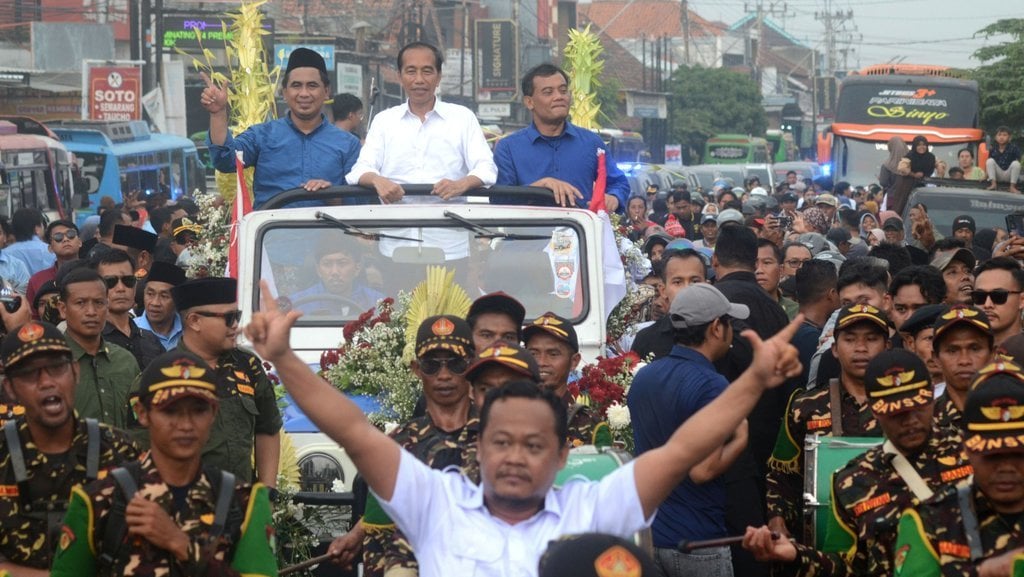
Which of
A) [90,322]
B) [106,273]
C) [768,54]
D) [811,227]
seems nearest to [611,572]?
[90,322]

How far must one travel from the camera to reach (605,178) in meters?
9.20

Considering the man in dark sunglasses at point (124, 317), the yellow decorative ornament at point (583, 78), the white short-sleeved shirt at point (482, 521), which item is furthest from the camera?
the yellow decorative ornament at point (583, 78)

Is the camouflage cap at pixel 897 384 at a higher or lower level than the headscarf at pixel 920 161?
lower

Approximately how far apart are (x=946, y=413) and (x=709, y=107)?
7842 cm

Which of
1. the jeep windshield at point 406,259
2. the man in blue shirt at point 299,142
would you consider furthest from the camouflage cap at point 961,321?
the man in blue shirt at point 299,142

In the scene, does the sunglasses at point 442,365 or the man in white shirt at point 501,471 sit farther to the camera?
the sunglasses at point 442,365

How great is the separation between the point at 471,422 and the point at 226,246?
396 cm

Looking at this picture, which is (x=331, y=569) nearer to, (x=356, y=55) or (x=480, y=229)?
(x=480, y=229)

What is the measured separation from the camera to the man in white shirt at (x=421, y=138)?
921 cm

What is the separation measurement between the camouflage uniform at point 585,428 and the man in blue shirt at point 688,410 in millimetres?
214

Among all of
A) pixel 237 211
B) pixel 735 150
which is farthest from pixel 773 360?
pixel 735 150

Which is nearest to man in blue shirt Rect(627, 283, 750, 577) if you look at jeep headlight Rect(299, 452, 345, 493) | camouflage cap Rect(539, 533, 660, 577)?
jeep headlight Rect(299, 452, 345, 493)

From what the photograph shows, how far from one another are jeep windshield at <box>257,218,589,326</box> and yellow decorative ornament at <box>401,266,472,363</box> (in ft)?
1.90

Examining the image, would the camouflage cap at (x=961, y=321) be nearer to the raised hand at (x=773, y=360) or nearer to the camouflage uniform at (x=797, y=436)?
the camouflage uniform at (x=797, y=436)
